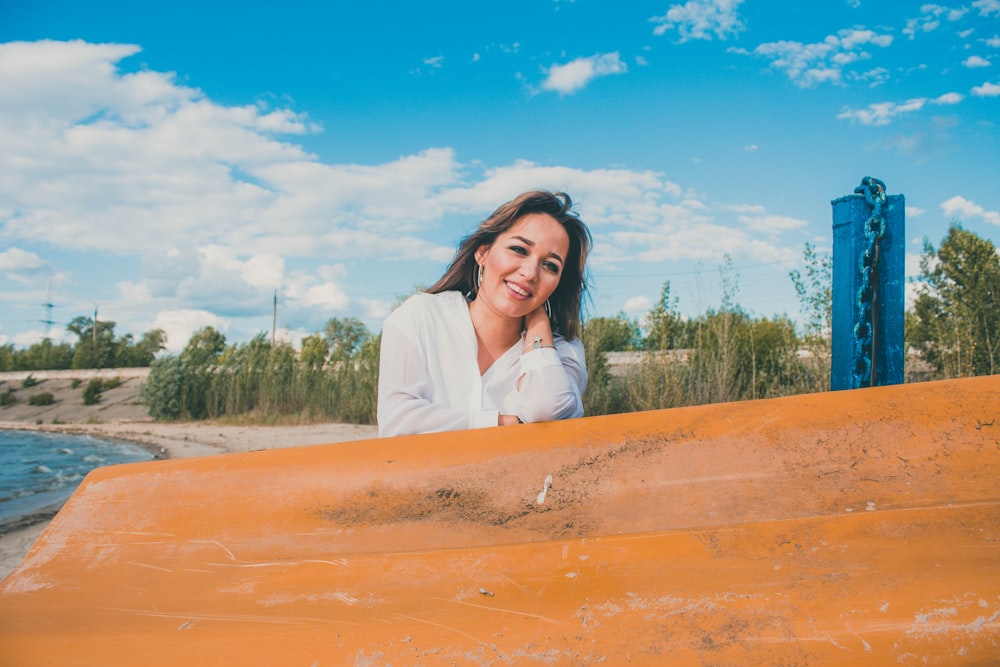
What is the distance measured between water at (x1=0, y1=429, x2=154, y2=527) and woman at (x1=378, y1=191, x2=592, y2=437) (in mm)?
5346

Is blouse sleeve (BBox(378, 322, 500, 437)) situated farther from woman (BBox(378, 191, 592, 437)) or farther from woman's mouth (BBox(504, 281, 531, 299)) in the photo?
woman's mouth (BBox(504, 281, 531, 299))

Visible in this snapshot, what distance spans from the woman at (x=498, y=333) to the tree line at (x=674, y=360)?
0.78m

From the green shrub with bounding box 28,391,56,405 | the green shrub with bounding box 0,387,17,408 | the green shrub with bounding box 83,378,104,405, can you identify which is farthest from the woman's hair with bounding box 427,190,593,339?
the green shrub with bounding box 0,387,17,408

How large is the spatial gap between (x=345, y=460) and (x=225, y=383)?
16.9 meters

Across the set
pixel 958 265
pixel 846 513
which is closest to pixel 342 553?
pixel 846 513

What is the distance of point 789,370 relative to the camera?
22.5ft

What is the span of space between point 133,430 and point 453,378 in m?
17.0

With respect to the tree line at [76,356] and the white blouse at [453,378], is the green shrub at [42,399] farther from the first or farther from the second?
the white blouse at [453,378]

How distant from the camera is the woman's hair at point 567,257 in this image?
235cm

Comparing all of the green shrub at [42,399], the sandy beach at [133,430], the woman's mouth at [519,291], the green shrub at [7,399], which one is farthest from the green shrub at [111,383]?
the woman's mouth at [519,291]

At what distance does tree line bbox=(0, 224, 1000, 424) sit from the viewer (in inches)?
257

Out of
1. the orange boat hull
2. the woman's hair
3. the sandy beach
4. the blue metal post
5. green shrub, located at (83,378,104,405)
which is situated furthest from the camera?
green shrub, located at (83,378,104,405)

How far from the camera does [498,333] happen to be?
7.45 ft

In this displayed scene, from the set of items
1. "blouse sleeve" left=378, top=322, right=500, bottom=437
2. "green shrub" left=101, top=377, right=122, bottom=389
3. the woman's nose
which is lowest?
"green shrub" left=101, top=377, right=122, bottom=389
